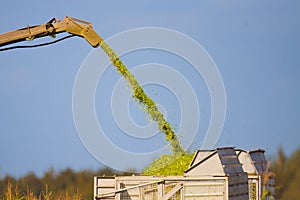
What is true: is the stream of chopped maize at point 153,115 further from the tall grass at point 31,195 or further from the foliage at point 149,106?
the tall grass at point 31,195

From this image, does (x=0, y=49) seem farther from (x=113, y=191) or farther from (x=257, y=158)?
(x=257, y=158)

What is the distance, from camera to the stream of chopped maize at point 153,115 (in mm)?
12094

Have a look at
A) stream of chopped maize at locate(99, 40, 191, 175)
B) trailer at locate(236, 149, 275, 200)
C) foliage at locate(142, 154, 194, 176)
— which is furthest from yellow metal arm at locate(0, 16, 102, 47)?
trailer at locate(236, 149, 275, 200)

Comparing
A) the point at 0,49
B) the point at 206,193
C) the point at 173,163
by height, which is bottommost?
the point at 206,193

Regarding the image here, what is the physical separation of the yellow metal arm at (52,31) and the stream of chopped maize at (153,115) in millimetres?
407

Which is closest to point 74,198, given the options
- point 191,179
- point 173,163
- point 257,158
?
point 173,163

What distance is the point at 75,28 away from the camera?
38.5 ft

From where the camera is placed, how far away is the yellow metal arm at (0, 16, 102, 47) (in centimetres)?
1168

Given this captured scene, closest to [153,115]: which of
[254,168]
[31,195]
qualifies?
[254,168]

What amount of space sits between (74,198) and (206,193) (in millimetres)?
3193

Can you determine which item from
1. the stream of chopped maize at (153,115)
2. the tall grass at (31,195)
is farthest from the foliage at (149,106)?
the tall grass at (31,195)

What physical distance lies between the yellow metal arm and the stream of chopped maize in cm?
41

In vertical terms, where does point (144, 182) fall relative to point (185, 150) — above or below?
below

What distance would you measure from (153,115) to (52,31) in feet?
A: 8.18
